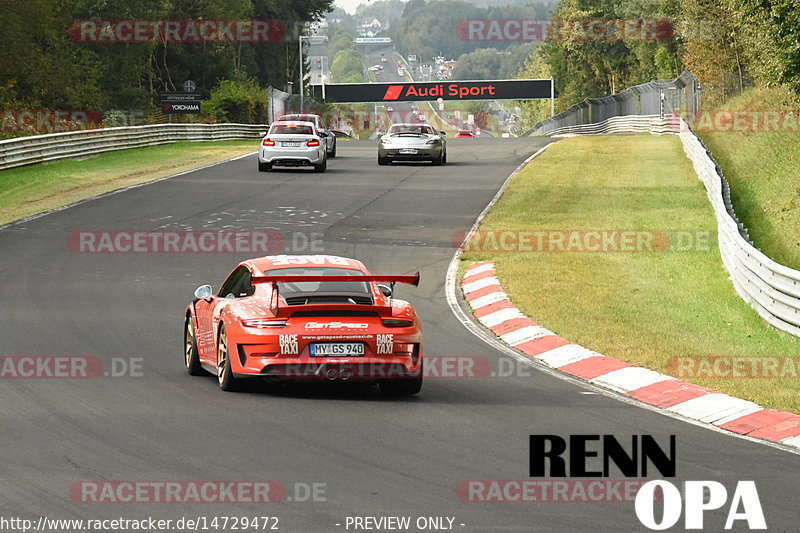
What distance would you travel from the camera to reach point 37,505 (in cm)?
713

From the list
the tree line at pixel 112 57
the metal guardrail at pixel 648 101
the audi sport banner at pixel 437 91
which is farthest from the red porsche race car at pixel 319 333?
the audi sport banner at pixel 437 91

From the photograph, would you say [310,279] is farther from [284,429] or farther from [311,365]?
[284,429]

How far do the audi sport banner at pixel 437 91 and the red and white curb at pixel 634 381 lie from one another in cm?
8842

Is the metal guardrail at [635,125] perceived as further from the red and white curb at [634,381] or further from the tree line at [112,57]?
the red and white curb at [634,381]

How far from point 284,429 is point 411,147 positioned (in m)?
31.4

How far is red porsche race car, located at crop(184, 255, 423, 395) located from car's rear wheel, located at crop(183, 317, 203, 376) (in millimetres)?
600

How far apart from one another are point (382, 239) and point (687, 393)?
42.1 ft

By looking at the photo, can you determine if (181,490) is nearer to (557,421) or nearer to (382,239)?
(557,421)

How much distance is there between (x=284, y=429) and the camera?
9.48 metres

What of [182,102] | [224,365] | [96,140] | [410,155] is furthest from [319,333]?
[182,102]

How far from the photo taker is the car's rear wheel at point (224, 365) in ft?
36.1

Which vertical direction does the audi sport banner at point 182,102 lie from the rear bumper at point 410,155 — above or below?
above

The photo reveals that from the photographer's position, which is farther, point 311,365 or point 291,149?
point 291,149

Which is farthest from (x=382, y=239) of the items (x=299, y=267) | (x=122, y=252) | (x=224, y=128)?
(x=224, y=128)
